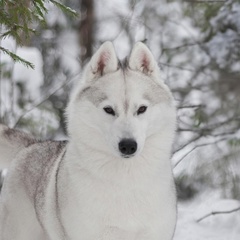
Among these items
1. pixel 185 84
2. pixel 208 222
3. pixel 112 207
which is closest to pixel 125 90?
pixel 112 207

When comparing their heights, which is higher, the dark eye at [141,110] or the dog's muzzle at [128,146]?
the dark eye at [141,110]

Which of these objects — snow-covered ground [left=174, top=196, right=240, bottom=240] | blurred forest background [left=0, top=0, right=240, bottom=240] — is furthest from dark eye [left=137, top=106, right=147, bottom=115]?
snow-covered ground [left=174, top=196, right=240, bottom=240]

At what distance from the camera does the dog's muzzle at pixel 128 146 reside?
3461mm

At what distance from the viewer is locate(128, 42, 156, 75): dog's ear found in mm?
3848

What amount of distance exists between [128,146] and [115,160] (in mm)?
371

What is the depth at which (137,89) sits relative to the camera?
12.1 ft

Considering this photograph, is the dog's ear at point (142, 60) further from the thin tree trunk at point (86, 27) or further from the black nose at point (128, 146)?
the thin tree trunk at point (86, 27)

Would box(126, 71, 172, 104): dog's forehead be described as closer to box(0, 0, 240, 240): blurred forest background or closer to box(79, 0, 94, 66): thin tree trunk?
box(0, 0, 240, 240): blurred forest background

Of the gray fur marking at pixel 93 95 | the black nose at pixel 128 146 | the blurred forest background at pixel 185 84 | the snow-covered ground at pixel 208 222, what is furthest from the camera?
the blurred forest background at pixel 185 84

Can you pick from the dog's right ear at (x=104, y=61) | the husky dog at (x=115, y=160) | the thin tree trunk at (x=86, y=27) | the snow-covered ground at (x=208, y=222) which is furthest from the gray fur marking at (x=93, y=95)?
the thin tree trunk at (x=86, y=27)

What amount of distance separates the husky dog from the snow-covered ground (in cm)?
287

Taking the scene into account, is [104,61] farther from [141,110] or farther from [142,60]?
[141,110]

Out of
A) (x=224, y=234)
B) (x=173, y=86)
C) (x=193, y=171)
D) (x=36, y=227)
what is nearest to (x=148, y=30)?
(x=173, y=86)

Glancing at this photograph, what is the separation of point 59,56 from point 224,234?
4.10 metres
